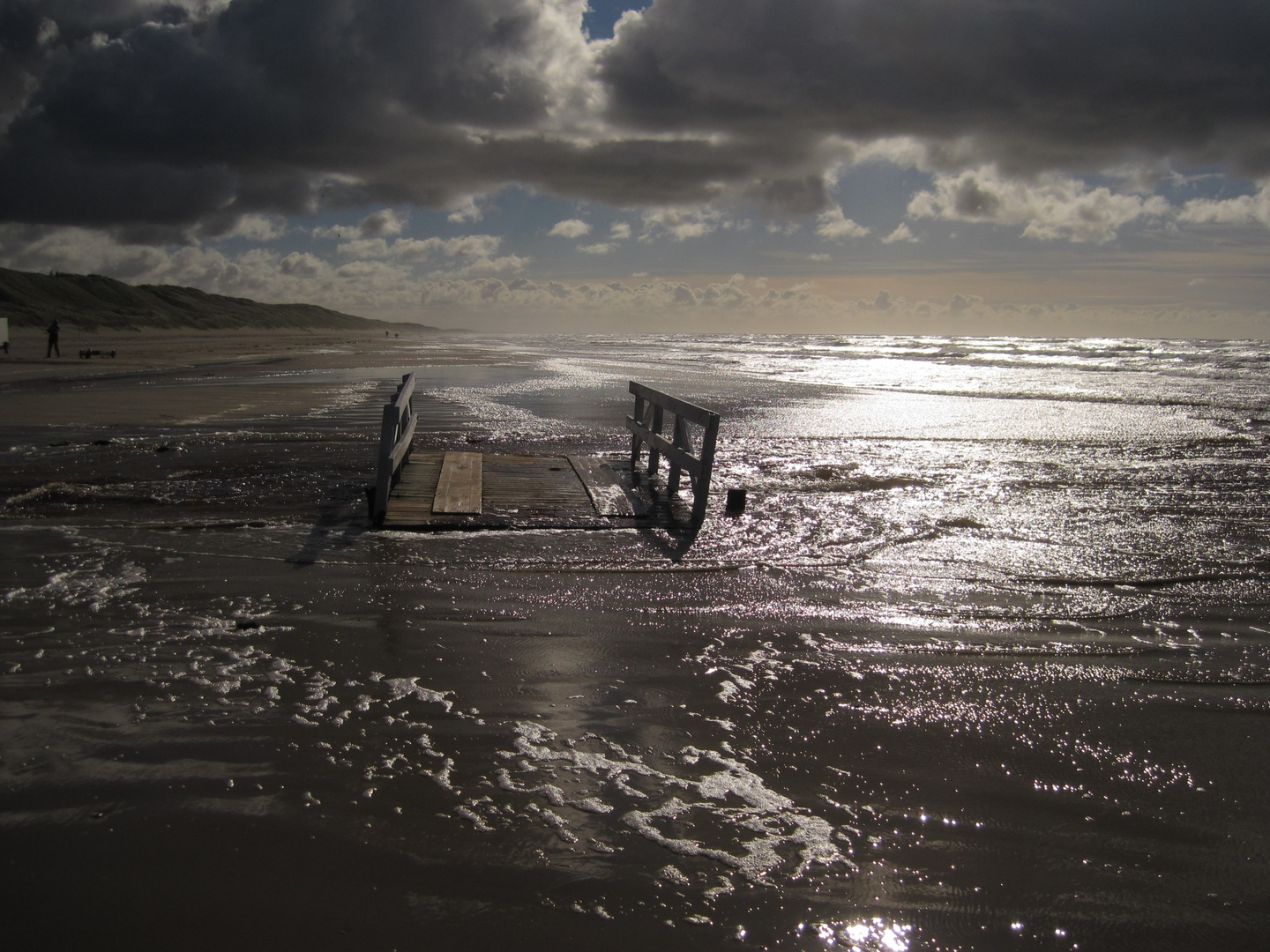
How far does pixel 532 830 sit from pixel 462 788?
0.39m

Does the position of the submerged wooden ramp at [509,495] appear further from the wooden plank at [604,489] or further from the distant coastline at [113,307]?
the distant coastline at [113,307]

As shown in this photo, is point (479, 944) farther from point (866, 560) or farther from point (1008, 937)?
point (866, 560)

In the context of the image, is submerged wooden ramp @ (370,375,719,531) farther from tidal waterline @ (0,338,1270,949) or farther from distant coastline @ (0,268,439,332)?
distant coastline @ (0,268,439,332)

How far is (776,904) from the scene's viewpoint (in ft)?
8.78

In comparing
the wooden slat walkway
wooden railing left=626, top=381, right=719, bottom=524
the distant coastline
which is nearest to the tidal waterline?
the wooden slat walkway

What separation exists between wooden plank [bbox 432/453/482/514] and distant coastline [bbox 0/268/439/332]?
8293cm

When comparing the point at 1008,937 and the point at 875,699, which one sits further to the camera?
the point at 875,699

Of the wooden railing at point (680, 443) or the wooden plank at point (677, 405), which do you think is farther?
the wooden plank at point (677, 405)

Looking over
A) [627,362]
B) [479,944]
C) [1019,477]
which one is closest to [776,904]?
[479,944]

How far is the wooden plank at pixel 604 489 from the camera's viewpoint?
329 inches

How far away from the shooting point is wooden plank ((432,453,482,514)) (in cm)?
798

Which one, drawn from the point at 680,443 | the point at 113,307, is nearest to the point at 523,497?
the point at 680,443

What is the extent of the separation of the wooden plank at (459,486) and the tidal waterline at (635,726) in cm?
76

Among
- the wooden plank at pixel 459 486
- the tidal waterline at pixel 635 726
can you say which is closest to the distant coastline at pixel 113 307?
the wooden plank at pixel 459 486
